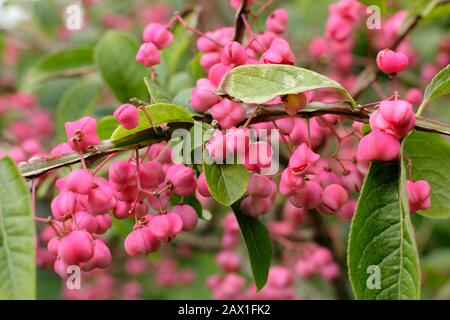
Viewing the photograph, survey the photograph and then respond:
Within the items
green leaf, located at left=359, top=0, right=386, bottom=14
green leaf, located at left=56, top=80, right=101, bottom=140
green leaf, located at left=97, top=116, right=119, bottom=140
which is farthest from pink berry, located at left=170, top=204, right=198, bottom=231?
green leaf, located at left=56, top=80, right=101, bottom=140

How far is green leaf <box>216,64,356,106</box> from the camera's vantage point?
77cm

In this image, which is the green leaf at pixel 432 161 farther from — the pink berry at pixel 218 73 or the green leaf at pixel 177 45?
the green leaf at pixel 177 45

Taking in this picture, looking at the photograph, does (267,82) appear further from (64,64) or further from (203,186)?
(64,64)

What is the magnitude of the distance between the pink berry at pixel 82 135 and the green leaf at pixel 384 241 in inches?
14.7

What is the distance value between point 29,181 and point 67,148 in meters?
0.08

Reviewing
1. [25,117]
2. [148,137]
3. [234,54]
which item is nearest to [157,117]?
[148,137]

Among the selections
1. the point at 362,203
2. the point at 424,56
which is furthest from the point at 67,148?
the point at 424,56

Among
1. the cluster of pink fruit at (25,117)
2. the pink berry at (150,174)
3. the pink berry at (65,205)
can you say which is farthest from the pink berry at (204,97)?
the cluster of pink fruit at (25,117)

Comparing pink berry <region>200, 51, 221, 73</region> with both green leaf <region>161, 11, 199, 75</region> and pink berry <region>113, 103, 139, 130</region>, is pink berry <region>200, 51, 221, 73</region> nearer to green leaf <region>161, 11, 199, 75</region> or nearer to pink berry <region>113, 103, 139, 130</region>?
pink berry <region>113, 103, 139, 130</region>

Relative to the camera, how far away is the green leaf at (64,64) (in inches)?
64.9

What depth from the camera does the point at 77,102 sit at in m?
1.56
